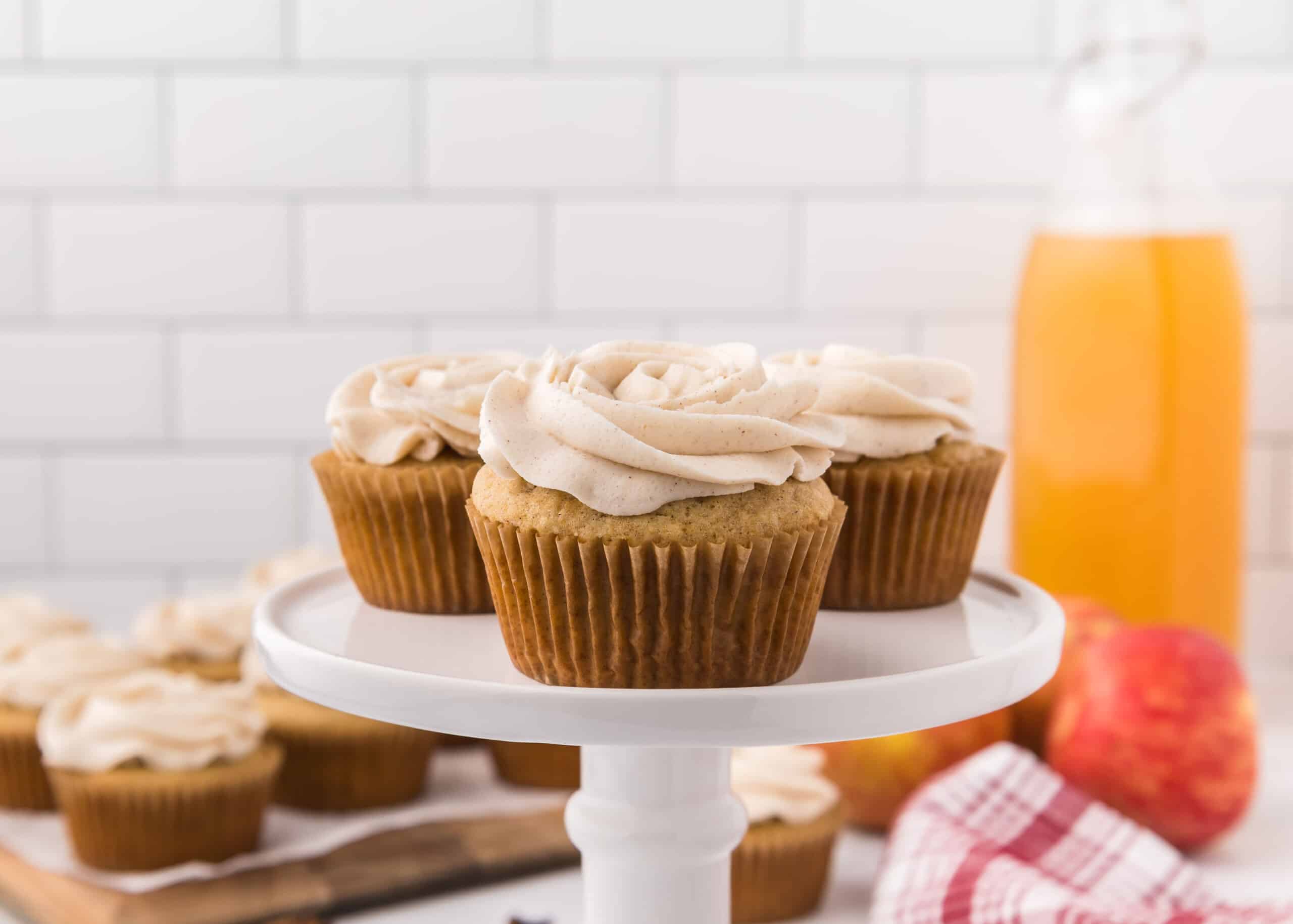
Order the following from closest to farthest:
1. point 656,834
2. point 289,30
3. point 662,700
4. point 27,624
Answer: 1. point 662,700
2. point 656,834
3. point 27,624
4. point 289,30

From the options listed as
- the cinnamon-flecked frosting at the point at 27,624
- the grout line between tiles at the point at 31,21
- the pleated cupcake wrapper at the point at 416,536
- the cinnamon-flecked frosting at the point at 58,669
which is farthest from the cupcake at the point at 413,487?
the grout line between tiles at the point at 31,21

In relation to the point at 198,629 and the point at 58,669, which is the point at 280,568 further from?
the point at 58,669

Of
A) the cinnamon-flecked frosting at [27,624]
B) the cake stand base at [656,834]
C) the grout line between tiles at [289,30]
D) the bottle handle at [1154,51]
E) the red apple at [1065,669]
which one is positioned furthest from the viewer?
the grout line between tiles at [289,30]

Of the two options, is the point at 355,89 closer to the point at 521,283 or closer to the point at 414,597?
the point at 521,283

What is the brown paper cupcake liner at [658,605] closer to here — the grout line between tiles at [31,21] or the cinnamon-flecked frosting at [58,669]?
the cinnamon-flecked frosting at [58,669]

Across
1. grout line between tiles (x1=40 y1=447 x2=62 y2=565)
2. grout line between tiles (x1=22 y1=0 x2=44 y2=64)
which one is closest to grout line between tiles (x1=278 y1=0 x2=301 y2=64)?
grout line between tiles (x1=22 y1=0 x2=44 y2=64)

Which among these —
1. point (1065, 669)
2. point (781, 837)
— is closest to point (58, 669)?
point (781, 837)
